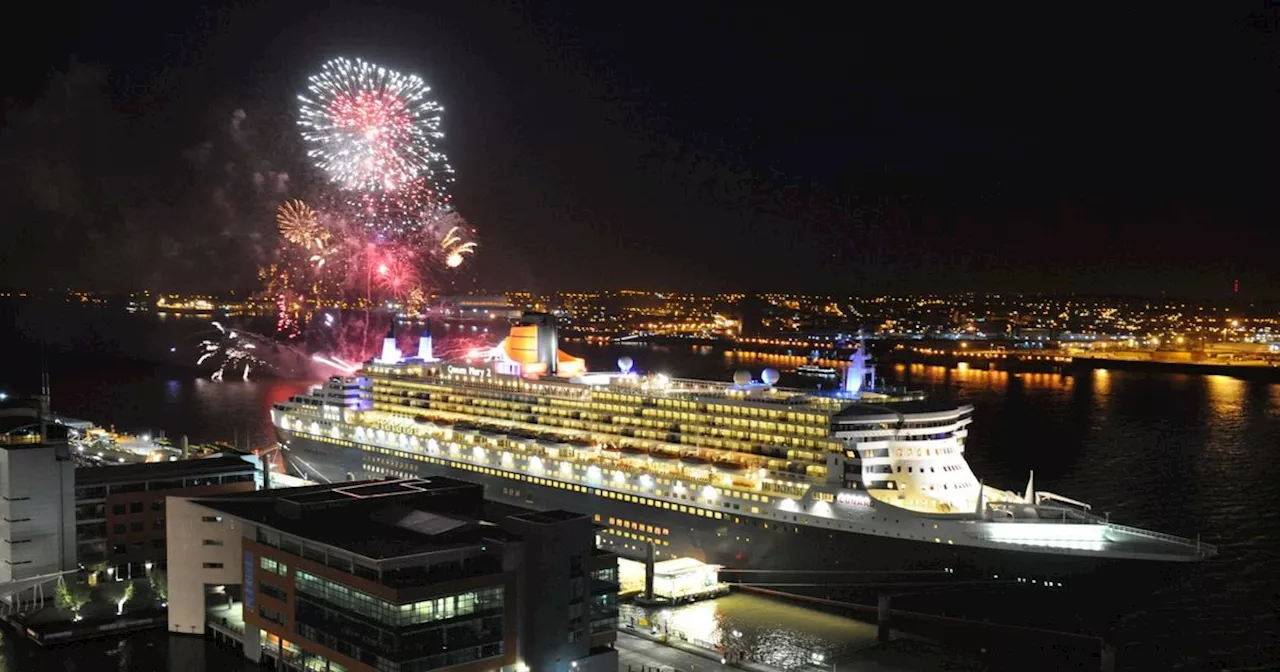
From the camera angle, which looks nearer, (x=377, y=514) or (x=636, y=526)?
(x=377, y=514)

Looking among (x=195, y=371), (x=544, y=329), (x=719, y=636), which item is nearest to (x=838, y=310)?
(x=195, y=371)

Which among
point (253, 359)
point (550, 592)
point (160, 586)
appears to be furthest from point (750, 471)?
point (253, 359)

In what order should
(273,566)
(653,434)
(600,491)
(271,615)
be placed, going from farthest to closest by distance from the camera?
(653,434) < (600,491) < (271,615) < (273,566)

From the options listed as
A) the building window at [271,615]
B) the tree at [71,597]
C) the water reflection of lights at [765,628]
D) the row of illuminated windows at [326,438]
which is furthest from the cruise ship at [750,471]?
the tree at [71,597]

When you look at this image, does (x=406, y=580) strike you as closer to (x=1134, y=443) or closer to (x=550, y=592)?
(x=550, y=592)

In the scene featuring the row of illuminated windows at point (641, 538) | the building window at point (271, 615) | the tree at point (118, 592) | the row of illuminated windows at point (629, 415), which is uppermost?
the row of illuminated windows at point (629, 415)

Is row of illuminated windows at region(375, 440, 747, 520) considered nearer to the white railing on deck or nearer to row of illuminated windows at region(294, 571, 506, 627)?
the white railing on deck

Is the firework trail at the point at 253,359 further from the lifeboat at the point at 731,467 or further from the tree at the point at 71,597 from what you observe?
the lifeboat at the point at 731,467
